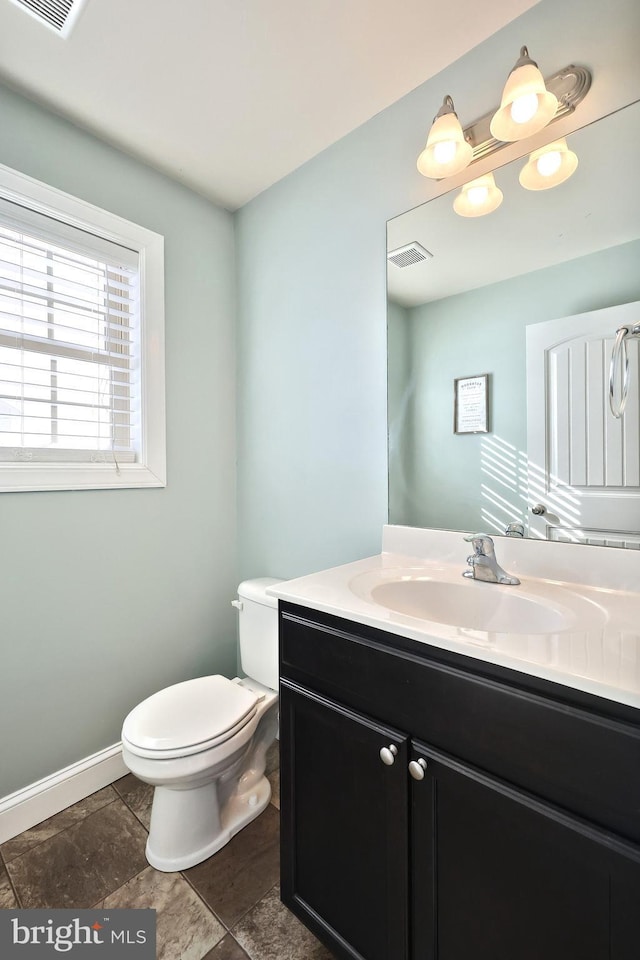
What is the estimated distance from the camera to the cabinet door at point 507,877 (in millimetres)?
601

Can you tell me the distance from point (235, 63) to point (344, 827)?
2.13 meters

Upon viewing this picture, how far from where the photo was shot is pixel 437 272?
1.39 meters

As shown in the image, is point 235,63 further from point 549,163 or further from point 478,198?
point 549,163

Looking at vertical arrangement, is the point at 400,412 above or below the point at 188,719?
above

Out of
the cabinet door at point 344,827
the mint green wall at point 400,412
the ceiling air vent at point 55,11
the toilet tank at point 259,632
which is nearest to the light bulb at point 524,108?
the mint green wall at point 400,412

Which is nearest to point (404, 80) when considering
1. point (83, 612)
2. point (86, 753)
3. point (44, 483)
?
point (44, 483)

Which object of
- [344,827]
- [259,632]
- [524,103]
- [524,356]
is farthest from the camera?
[259,632]

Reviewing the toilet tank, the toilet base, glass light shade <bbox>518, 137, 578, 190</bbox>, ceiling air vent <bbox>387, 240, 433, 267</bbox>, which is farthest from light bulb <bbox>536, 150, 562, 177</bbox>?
the toilet base

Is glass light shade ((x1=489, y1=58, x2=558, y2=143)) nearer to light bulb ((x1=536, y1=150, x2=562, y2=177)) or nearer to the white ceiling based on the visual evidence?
light bulb ((x1=536, y1=150, x2=562, y2=177))

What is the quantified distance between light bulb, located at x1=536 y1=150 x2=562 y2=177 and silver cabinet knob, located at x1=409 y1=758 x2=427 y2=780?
1.47 m

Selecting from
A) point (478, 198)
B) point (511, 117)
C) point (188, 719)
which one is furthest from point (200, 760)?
point (511, 117)

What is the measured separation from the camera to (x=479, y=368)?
1293mm

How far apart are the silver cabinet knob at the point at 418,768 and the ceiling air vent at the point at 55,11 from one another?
2.04 metres

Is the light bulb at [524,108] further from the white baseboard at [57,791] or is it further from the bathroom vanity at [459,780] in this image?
the white baseboard at [57,791]
